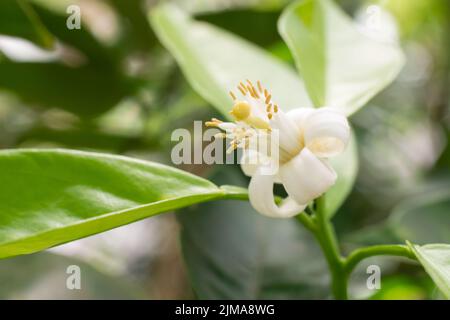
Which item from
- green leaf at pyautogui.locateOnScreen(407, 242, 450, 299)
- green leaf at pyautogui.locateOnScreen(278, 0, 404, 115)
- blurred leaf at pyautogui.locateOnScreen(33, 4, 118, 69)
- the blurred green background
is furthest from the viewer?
blurred leaf at pyautogui.locateOnScreen(33, 4, 118, 69)

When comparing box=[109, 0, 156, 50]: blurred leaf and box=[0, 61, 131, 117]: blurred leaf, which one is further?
box=[109, 0, 156, 50]: blurred leaf

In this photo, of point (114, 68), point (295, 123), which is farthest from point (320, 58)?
point (114, 68)

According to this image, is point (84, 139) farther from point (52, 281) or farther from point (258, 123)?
point (258, 123)

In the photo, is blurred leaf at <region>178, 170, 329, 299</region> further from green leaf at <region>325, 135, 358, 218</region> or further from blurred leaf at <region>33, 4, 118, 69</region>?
blurred leaf at <region>33, 4, 118, 69</region>

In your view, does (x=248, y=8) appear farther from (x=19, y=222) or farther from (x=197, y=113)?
(x=19, y=222)

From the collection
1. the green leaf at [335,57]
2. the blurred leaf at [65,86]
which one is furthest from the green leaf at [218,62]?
the blurred leaf at [65,86]

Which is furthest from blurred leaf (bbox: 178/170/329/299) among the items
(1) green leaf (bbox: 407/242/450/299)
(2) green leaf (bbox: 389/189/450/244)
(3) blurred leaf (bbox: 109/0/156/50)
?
(3) blurred leaf (bbox: 109/0/156/50)
